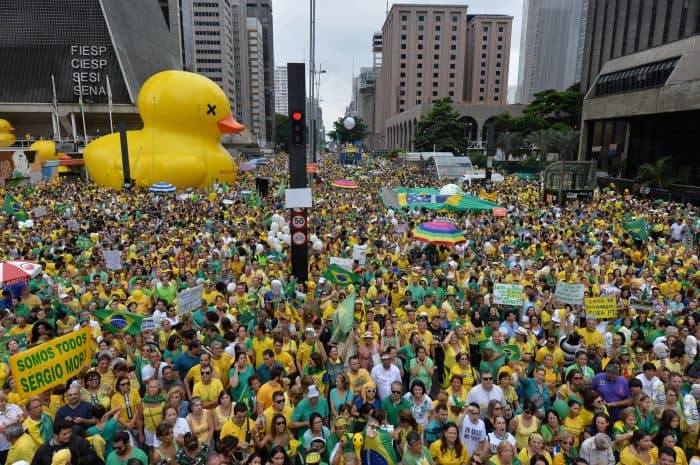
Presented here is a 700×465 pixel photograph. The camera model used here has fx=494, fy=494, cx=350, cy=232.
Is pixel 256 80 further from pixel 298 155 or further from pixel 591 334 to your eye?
pixel 591 334

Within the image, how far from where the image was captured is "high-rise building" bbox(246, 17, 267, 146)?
141m

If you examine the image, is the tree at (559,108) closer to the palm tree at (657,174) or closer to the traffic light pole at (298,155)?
the palm tree at (657,174)

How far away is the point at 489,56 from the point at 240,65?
65355 mm

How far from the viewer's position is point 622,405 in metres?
5.76

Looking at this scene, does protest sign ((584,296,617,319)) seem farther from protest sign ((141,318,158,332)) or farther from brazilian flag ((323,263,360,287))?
protest sign ((141,318,158,332))

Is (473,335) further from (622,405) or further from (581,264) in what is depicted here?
(581,264)

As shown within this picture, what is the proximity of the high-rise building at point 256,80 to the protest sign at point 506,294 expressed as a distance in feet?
437

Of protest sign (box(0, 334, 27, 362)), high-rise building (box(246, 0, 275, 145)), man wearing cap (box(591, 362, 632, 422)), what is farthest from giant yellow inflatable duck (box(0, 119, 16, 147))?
high-rise building (box(246, 0, 275, 145))

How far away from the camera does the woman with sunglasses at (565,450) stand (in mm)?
4781

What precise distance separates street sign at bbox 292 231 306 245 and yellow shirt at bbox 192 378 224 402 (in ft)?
19.4

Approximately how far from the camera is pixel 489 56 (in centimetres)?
12131

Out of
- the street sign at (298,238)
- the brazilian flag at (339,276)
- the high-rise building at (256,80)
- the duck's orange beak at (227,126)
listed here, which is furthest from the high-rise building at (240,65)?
the brazilian flag at (339,276)

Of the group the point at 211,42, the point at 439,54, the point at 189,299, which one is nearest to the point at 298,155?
the point at 189,299

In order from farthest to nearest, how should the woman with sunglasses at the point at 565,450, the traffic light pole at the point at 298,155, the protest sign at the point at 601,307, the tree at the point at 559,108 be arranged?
the tree at the point at 559,108 < the traffic light pole at the point at 298,155 < the protest sign at the point at 601,307 < the woman with sunglasses at the point at 565,450
